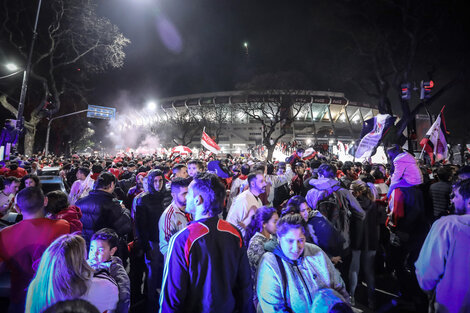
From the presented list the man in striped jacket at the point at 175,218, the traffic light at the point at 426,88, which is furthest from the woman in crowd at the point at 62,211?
the traffic light at the point at 426,88

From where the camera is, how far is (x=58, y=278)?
157 centimetres

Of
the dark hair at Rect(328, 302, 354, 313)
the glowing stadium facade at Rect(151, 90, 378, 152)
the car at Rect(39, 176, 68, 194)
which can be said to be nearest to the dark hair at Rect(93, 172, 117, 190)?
the dark hair at Rect(328, 302, 354, 313)

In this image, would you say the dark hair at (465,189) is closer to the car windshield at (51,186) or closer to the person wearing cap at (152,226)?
the person wearing cap at (152,226)

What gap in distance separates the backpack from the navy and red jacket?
2302mm

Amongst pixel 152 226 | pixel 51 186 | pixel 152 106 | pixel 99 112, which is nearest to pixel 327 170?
pixel 152 226

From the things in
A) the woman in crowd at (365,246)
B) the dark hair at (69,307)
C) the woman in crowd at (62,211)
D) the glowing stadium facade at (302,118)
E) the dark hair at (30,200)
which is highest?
the glowing stadium facade at (302,118)

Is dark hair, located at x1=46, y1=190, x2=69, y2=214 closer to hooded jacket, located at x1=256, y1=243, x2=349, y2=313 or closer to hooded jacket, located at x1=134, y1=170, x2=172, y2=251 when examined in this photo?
hooded jacket, located at x1=134, y1=170, x2=172, y2=251

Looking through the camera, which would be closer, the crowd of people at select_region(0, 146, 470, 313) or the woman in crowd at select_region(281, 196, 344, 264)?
the crowd of people at select_region(0, 146, 470, 313)

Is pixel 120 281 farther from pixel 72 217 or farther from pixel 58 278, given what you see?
pixel 72 217

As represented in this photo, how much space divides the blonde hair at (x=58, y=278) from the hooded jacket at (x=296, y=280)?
4.20ft

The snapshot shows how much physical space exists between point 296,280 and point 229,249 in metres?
0.61

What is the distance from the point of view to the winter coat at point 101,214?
11.6 ft

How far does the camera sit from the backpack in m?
3.71

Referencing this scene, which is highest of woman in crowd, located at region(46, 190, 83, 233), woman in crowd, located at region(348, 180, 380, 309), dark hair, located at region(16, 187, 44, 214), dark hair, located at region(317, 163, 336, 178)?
dark hair, located at region(317, 163, 336, 178)
